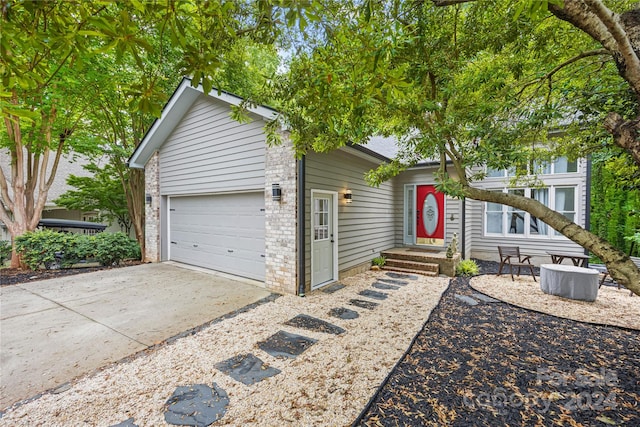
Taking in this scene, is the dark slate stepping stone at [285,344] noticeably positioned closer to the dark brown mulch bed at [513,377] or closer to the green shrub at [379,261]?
the dark brown mulch bed at [513,377]

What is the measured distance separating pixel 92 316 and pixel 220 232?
3.05 m

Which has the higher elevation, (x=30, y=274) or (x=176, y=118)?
(x=176, y=118)

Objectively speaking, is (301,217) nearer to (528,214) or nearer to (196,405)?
(196,405)

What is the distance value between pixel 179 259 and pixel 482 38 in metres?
8.32

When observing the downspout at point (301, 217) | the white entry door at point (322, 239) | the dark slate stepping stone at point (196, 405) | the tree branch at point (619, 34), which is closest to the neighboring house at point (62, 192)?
the white entry door at point (322, 239)

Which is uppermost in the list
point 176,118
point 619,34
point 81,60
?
point 176,118

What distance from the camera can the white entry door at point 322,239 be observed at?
5489 mm

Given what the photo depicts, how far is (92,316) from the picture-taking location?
13.1 feet

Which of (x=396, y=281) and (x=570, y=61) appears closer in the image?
(x=570, y=61)

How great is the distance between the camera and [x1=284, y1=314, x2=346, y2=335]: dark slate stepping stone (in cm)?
370

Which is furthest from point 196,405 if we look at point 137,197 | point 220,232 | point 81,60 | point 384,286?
point 137,197

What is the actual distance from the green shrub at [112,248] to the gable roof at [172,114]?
2244mm

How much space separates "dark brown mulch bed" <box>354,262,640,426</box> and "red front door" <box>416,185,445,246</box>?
455cm

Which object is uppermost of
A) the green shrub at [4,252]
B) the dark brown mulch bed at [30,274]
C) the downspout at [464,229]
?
the downspout at [464,229]
